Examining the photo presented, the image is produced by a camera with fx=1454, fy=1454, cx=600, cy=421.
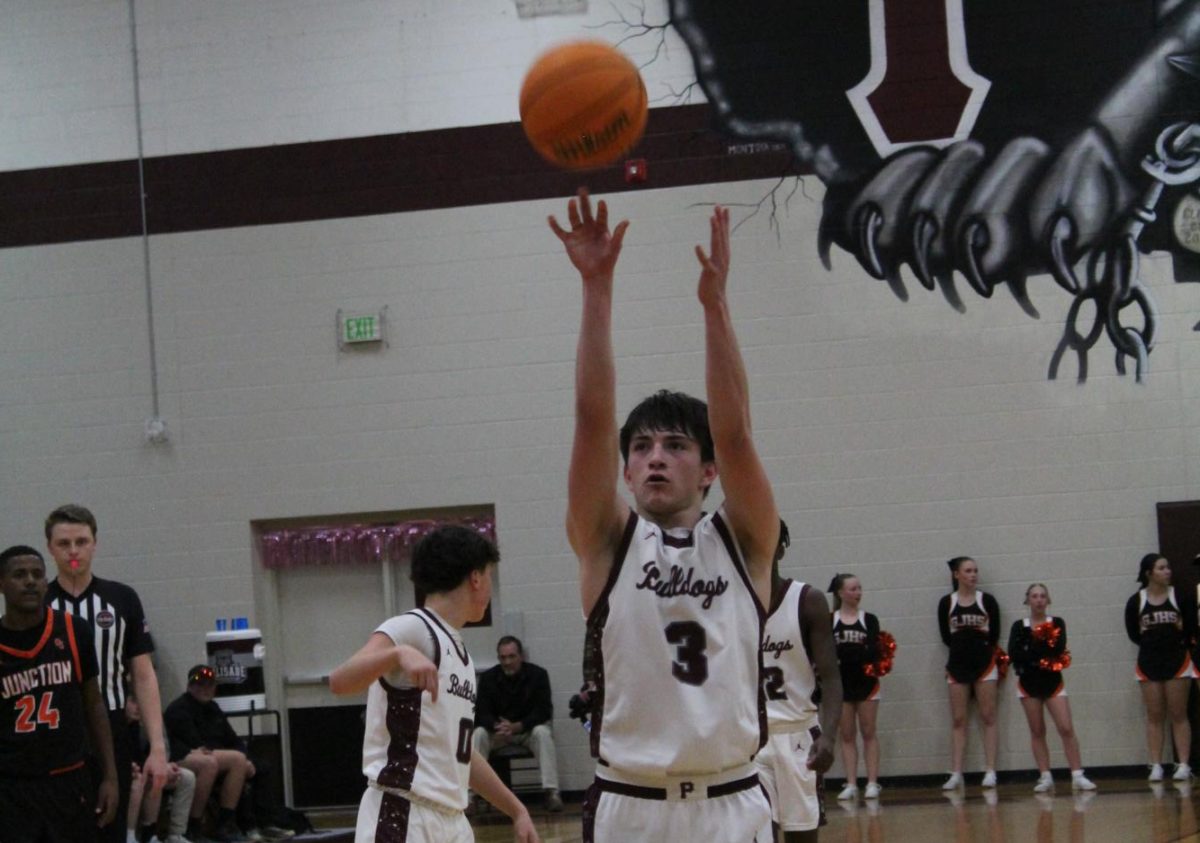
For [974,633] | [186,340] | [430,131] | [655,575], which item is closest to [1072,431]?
[974,633]

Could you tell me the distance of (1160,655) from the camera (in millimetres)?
11875

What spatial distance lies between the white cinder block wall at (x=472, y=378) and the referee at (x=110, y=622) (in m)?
6.67

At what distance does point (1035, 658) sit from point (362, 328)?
21.1 ft

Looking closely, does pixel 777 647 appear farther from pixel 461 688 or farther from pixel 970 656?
pixel 970 656

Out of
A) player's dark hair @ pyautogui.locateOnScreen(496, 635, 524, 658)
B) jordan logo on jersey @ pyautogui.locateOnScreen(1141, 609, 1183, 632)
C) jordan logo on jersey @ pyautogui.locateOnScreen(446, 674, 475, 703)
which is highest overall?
jordan logo on jersey @ pyautogui.locateOnScreen(446, 674, 475, 703)

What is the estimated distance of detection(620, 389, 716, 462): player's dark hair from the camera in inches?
129

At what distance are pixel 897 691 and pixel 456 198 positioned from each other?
5773 mm

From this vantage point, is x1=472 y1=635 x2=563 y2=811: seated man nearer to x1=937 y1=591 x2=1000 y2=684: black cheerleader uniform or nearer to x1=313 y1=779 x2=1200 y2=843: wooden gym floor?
x1=313 y1=779 x2=1200 y2=843: wooden gym floor

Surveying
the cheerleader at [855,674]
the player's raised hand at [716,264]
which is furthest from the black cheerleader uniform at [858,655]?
the player's raised hand at [716,264]

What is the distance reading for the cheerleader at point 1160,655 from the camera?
1186 cm

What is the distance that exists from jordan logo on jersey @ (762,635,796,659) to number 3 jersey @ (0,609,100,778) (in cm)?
282

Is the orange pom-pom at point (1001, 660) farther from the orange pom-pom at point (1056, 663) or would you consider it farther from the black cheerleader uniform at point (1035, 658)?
the orange pom-pom at point (1056, 663)

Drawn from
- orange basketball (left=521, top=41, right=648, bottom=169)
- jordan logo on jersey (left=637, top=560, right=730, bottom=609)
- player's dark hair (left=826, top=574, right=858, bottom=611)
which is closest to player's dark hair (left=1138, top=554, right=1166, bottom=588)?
player's dark hair (left=826, top=574, right=858, bottom=611)

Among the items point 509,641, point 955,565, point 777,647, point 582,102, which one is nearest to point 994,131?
point 955,565
